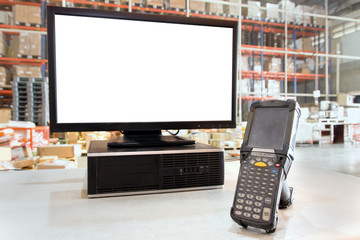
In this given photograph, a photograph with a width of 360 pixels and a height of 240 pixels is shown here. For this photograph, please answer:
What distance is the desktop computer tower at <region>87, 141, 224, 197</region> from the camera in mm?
543

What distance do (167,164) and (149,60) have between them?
0.27 metres

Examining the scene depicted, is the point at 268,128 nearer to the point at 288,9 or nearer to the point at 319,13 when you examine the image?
the point at 288,9

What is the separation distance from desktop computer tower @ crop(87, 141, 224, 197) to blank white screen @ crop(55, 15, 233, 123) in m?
0.11

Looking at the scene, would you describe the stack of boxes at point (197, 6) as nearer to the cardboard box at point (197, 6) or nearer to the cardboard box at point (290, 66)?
the cardboard box at point (197, 6)

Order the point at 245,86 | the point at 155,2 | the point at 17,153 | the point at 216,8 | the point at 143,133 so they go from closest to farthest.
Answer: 1. the point at 143,133
2. the point at 17,153
3. the point at 155,2
4. the point at 216,8
5. the point at 245,86

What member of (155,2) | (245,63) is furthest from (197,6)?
(245,63)

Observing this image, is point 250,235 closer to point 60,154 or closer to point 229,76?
point 229,76

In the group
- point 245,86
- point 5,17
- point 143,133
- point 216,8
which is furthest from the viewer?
point 245,86

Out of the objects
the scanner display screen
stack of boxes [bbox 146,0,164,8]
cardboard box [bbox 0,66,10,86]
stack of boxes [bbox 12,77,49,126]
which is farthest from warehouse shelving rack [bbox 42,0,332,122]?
the scanner display screen

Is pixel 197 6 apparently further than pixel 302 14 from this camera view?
No

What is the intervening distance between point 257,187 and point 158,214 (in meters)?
0.18

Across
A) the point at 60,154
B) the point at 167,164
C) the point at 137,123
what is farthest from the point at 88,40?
the point at 60,154

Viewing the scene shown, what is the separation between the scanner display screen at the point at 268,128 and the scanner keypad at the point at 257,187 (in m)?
0.02

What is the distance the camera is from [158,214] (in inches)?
17.9
